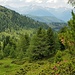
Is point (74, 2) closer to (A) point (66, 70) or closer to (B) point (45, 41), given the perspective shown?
(A) point (66, 70)

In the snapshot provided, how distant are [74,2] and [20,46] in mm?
81203

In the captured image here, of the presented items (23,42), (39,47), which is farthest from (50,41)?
(23,42)

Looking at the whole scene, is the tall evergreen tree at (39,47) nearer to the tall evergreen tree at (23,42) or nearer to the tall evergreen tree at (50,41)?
the tall evergreen tree at (50,41)

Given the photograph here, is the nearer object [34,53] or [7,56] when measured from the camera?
[34,53]

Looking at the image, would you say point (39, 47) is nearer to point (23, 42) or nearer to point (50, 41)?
point (50, 41)

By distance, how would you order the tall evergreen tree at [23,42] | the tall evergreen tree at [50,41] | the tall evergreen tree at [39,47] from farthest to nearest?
1. the tall evergreen tree at [23,42]
2. the tall evergreen tree at [50,41]
3. the tall evergreen tree at [39,47]

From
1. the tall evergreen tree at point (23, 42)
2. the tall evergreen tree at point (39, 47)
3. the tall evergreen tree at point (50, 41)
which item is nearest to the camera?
the tall evergreen tree at point (39, 47)

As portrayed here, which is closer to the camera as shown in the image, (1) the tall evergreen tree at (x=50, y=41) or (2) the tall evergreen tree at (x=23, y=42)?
(1) the tall evergreen tree at (x=50, y=41)

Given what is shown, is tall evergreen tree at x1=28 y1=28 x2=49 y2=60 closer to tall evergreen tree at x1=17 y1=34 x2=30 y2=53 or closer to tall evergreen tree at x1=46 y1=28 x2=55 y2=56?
tall evergreen tree at x1=46 y1=28 x2=55 y2=56

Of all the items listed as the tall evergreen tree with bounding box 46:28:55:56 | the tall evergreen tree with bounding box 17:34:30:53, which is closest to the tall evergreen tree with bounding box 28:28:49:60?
the tall evergreen tree with bounding box 46:28:55:56

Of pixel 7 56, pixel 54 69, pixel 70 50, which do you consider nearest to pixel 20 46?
pixel 7 56

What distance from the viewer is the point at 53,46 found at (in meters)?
95.9

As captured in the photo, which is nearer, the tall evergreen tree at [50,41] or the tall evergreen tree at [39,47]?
the tall evergreen tree at [39,47]

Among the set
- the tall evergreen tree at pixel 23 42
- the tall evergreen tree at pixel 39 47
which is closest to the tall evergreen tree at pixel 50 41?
the tall evergreen tree at pixel 39 47
